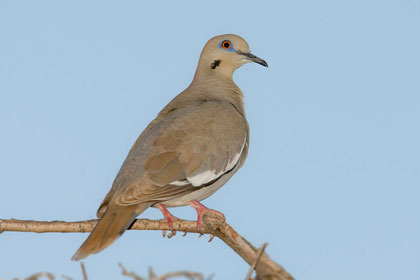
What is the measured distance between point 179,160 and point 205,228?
622 mm

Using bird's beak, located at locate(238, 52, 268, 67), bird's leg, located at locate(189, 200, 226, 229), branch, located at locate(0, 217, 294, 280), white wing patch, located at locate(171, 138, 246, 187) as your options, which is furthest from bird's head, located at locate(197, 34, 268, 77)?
branch, located at locate(0, 217, 294, 280)

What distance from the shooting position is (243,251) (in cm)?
407

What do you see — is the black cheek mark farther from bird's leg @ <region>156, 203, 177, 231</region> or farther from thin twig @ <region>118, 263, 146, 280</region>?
thin twig @ <region>118, 263, 146, 280</region>

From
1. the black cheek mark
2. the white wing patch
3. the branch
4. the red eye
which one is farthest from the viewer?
the red eye

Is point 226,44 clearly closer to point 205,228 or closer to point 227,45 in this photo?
point 227,45

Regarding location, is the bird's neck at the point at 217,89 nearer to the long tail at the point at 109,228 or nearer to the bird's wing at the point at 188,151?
the bird's wing at the point at 188,151

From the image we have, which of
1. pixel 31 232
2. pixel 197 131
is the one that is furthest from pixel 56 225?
pixel 197 131

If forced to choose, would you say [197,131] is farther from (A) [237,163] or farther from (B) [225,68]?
(B) [225,68]

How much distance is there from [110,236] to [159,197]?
2.08 ft

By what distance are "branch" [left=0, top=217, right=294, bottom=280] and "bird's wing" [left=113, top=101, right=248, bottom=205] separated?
0.21 meters

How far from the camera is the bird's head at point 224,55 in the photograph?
6.75 m

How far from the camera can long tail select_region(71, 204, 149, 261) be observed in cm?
421

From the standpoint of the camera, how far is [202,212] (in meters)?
5.09

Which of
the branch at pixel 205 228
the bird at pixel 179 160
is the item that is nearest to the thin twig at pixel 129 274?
the branch at pixel 205 228
